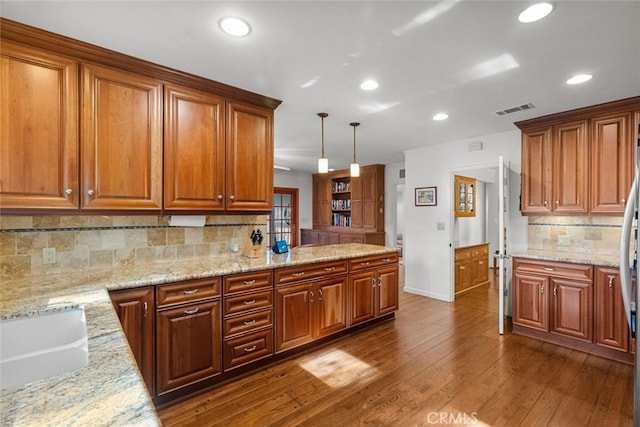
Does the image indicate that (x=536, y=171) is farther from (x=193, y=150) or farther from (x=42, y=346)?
(x=42, y=346)

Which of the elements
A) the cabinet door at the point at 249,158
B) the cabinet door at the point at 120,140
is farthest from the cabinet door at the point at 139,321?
the cabinet door at the point at 249,158

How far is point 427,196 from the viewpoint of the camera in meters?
4.95

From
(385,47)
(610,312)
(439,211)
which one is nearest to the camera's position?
(385,47)

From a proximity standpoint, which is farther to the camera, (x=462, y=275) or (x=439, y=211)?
(x=462, y=275)

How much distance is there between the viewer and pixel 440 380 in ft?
8.24

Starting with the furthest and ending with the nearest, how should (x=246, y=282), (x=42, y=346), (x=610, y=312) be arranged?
(x=610, y=312) → (x=246, y=282) → (x=42, y=346)

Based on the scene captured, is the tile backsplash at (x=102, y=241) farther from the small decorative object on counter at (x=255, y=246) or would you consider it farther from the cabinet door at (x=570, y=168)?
the cabinet door at (x=570, y=168)

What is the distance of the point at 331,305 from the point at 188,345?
54.5 inches

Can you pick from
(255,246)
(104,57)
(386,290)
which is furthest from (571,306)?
(104,57)

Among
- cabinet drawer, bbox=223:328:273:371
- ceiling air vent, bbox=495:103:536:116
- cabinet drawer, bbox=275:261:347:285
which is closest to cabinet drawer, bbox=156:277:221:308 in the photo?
cabinet drawer, bbox=223:328:273:371

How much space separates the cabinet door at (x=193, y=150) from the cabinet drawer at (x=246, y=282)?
2.08 ft

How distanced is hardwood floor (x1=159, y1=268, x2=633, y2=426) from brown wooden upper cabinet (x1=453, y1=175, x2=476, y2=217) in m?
2.23

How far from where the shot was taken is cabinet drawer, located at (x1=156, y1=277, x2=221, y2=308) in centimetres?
213

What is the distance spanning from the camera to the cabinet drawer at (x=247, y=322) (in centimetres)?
244
